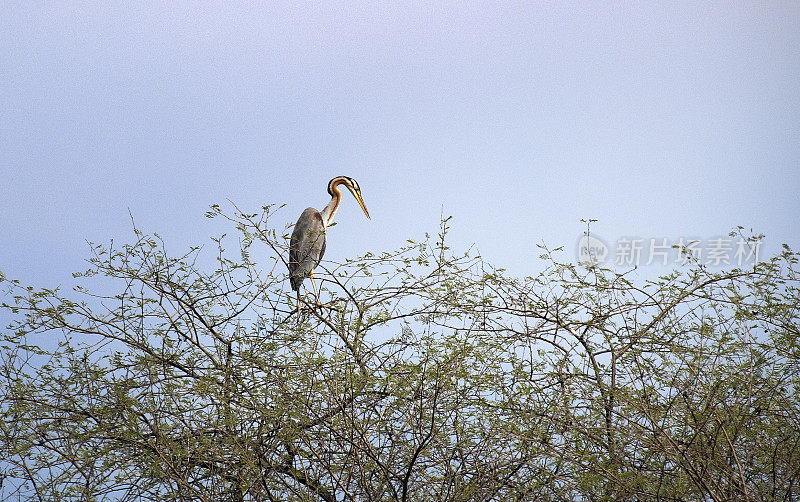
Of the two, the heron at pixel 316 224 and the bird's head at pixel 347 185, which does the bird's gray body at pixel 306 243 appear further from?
the bird's head at pixel 347 185

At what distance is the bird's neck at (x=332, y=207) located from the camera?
239 inches

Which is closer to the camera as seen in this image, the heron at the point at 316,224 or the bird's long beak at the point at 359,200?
the heron at the point at 316,224

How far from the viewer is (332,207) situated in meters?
6.13

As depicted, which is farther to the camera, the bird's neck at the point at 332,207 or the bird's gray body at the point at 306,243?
the bird's neck at the point at 332,207

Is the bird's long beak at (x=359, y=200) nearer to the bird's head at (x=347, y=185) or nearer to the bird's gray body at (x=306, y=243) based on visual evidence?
the bird's head at (x=347, y=185)

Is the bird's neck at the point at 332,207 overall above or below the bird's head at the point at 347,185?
below

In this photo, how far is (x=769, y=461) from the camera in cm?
359

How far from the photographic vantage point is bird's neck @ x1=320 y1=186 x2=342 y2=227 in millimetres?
6081

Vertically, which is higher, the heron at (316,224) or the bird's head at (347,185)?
the bird's head at (347,185)

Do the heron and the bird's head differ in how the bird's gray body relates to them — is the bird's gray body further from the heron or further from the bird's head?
the bird's head

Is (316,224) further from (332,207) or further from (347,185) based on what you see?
(347,185)

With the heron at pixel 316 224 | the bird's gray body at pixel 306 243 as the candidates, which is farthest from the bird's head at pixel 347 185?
the bird's gray body at pixel 306 243

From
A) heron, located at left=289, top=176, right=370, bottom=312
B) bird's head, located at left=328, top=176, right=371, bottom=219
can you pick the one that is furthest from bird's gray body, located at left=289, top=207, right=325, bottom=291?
bird's head, located at left=328, top=176, right=371, bottom=219

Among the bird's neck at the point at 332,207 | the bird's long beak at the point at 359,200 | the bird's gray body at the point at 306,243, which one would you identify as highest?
the bird's long beak at the point at 359,200
